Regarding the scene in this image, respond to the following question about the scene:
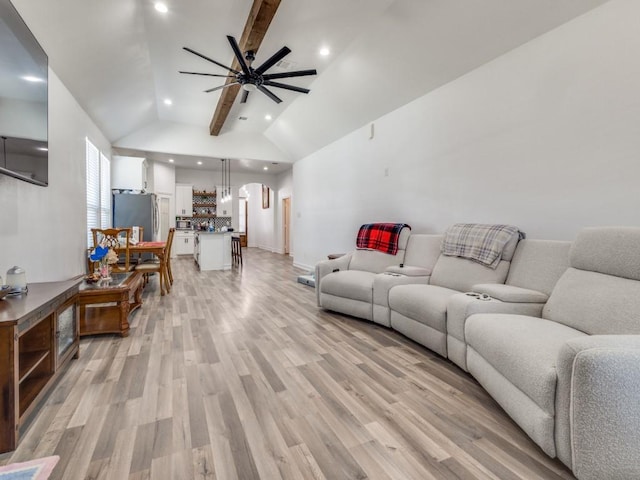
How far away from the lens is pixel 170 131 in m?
6.92

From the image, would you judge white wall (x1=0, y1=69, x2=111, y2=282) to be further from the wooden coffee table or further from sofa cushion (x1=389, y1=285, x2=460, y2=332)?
sofa cushion (x1=389, y1=285, x2=460, y2=332)

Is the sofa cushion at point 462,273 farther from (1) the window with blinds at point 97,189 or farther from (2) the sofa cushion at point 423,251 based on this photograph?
(1) the window with blinds at point 97,189

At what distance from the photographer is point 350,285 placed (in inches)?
131

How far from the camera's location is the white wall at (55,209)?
2334 millimetres

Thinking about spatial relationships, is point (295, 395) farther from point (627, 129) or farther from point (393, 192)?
point (393, 192)

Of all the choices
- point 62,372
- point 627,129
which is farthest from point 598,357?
point 62,372

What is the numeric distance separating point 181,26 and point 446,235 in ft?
12.6

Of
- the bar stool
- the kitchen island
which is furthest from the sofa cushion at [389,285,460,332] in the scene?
the bar stool

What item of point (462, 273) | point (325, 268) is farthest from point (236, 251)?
point (462, 273)

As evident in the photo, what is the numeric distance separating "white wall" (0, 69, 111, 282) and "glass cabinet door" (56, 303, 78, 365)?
0.54 meters

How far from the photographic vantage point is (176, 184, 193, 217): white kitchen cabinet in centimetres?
930

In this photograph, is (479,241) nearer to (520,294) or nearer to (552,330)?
(520,294)

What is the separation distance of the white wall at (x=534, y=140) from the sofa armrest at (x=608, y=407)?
5.35ft

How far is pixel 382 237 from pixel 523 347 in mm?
2405
